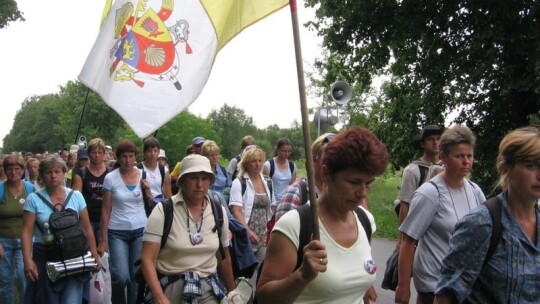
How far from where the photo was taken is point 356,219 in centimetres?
306

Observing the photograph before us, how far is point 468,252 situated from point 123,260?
445cm

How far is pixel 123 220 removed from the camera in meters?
6.62

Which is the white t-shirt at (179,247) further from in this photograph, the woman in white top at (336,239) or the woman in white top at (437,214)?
the woman in white top at (336,239)

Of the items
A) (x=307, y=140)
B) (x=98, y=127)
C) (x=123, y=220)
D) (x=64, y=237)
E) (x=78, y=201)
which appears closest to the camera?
(x=307, y=140)

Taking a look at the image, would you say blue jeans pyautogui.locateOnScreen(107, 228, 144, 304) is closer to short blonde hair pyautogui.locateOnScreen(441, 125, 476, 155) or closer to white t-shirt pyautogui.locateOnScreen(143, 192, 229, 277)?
white t-shirt pyautogui.locateOnScreen(143, 192, 229, 277)

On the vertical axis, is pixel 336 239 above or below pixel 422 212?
above

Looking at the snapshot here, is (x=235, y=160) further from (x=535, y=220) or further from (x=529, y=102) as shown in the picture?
(x=529, y=102)

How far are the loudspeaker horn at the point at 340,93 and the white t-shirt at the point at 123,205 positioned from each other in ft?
22.6

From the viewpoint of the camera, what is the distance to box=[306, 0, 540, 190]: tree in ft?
44.7

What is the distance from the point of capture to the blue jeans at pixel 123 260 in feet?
21.1

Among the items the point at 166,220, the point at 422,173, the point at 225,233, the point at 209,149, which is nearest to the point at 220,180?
the point at 209,149

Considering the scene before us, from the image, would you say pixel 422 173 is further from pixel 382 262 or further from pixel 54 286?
pixel 382 262

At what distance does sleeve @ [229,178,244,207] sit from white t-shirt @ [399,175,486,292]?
291 cm

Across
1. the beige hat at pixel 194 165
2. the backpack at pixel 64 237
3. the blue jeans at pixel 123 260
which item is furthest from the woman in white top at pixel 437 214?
the blue jeans at pixel 123 260
